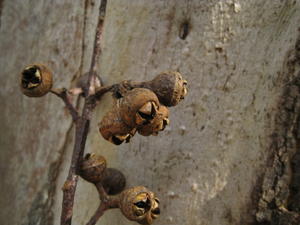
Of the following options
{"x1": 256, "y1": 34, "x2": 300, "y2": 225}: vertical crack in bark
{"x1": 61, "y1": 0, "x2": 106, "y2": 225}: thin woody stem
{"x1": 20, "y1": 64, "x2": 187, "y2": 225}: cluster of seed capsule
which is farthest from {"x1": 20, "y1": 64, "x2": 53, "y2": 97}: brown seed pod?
{"x1": 256, "y1": 34, "x2": 300, "y2": 225}: vertical crack in bark

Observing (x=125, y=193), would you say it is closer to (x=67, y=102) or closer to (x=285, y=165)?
(x=67, y=102)

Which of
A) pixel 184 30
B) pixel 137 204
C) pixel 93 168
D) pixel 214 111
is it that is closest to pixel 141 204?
pixel 137 204

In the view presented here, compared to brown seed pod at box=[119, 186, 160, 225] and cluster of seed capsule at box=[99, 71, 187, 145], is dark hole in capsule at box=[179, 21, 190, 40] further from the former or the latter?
brown seed pod at box=[119, 186, 160, 225]

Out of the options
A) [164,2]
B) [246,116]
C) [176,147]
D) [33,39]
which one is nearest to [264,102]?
[246,116]

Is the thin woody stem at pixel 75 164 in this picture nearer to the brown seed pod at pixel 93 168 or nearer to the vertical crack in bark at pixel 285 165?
the brown seed pod at pixel 93 168

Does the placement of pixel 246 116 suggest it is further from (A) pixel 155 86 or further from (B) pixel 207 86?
(A) pixel 155 86

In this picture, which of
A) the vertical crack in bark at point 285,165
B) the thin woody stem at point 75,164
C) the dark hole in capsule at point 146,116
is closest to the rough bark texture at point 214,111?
the vertical crack in bark at point 285,165
